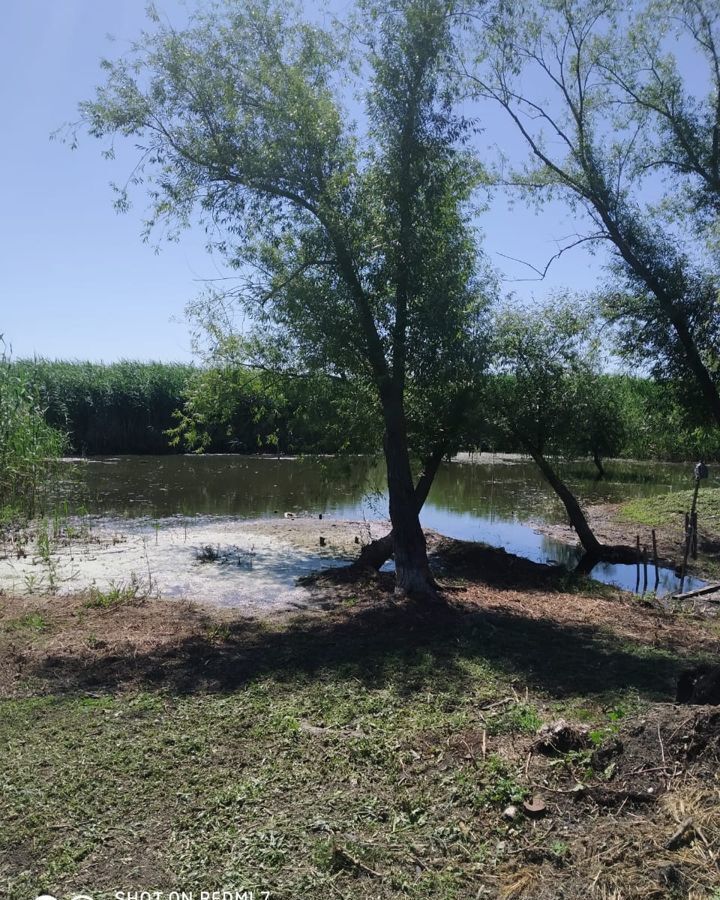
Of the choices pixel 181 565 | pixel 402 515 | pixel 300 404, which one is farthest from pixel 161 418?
pixel 402 515

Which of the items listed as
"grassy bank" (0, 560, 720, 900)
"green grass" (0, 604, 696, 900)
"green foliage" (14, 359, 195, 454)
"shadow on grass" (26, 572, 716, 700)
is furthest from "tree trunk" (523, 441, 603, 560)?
"green foliage" (14, 359, 195, 454)

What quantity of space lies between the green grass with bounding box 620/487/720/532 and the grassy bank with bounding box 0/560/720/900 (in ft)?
42.2

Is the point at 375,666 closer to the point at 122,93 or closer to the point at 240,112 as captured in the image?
the point at 240,112

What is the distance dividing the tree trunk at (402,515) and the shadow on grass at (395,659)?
1040mm

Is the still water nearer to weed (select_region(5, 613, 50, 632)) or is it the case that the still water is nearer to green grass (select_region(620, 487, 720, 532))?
green grass (select_region(620, 487, 720, 532))

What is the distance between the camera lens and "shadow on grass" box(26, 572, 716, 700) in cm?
635

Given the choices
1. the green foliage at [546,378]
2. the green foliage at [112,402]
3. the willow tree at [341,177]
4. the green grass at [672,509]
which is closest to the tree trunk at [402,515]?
the willow tree at [341,177]

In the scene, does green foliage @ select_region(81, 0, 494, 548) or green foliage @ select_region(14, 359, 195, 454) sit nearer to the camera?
green foliage @ select_region(81, 0, 494, 548)

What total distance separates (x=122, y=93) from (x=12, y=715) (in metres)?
8.04

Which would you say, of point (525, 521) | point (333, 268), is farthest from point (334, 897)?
point (525, 521)

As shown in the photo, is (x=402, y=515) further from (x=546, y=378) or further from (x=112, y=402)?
(x=112, y=402)

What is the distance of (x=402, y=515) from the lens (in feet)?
32.2

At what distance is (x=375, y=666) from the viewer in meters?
6.89

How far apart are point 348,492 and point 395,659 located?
57.6ft
